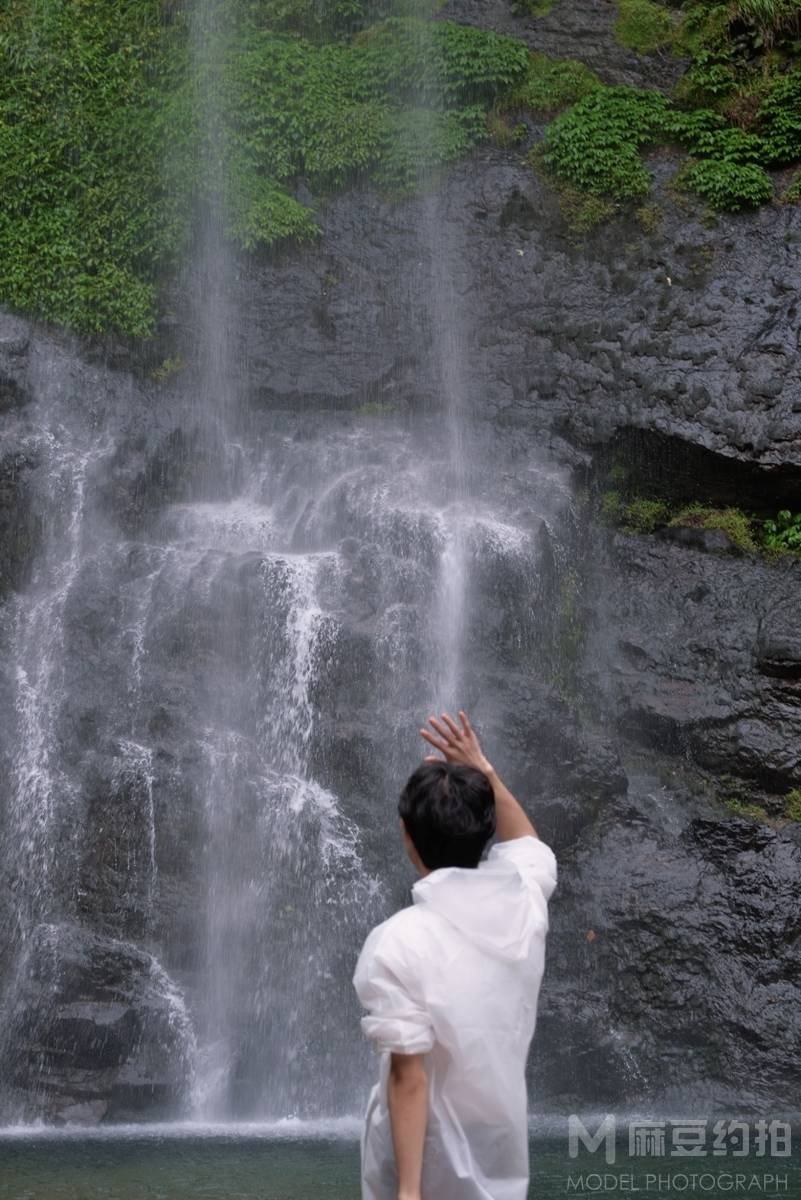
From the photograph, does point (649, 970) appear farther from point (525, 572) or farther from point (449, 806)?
point (449, 806)

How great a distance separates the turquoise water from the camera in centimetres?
564

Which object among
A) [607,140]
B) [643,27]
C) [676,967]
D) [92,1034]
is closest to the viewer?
[92,1034]

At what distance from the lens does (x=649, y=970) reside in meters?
8.79

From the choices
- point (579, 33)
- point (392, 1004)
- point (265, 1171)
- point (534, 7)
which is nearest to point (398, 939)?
point (392, 1004)

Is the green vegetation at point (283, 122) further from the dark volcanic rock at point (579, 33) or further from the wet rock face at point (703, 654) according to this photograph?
the wet rock face at point (703, 654)

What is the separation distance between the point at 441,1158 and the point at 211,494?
403 inches

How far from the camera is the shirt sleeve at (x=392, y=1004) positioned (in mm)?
2205

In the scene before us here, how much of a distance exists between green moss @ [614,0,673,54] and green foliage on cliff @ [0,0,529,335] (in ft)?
4.70

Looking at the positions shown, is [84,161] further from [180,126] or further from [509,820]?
[509,820]

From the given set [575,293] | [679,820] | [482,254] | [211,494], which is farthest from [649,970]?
[482,254]

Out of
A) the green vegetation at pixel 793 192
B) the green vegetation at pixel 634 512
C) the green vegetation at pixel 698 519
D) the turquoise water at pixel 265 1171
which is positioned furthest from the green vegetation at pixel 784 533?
the turquoise water at pixel 265 1171

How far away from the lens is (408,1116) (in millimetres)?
2188

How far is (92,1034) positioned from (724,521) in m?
7.57

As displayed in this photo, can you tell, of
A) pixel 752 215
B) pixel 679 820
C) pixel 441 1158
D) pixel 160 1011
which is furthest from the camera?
pixel 752 215
